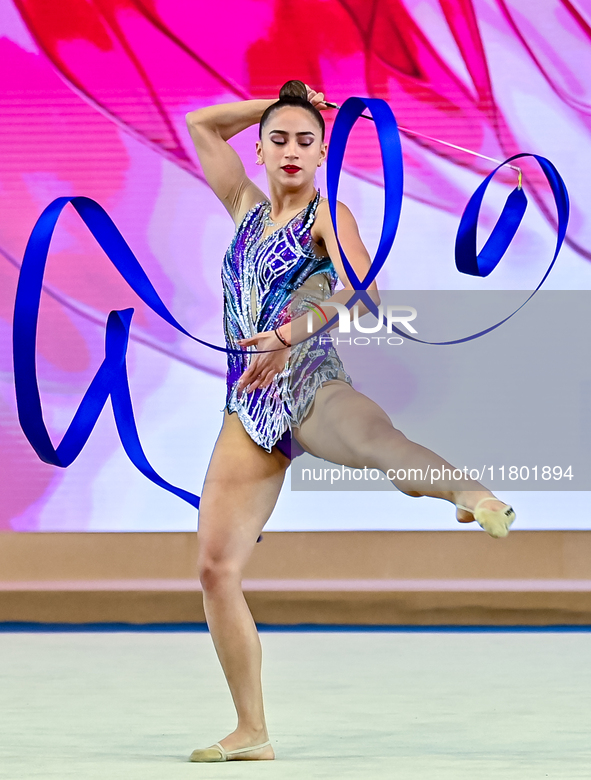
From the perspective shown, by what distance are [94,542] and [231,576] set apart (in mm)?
2672

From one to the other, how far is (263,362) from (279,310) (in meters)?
0.14

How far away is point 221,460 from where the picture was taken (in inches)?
89.5

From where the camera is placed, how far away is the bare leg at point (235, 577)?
7.27 feet

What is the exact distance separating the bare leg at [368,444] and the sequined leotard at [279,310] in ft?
0.14

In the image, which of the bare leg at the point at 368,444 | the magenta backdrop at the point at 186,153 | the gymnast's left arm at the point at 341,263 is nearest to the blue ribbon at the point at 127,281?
the gymnast's left arm at the point at 341,263

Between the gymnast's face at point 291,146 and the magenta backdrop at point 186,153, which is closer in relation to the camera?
the gymnast's face at point 291,146

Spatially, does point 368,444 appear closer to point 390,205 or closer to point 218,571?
point 218,571

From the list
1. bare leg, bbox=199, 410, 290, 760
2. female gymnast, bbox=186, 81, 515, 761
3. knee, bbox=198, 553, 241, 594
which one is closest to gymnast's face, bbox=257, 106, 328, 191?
female gymnast, bbox=186, 81, 515, 761

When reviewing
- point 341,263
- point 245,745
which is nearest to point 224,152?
point 341,263

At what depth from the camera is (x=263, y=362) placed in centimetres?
222

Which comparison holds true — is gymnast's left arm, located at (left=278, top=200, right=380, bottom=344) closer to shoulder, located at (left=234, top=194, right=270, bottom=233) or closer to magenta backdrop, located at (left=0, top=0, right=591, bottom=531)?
shoulder, located at (left=234, top=194, right=270, bottom=233)

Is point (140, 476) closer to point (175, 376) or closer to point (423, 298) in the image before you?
point (175, 376)

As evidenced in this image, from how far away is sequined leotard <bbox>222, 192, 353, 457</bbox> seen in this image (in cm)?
226

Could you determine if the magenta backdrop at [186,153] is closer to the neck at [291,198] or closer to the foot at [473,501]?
the neck at [291,198]
